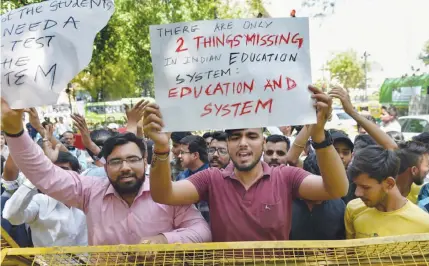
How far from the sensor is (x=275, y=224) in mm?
2291

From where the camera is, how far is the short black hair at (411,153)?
3215 millimetres

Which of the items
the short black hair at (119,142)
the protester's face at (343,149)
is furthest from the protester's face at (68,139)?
the short black hair at (119,142)

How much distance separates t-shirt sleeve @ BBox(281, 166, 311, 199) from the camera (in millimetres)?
2380

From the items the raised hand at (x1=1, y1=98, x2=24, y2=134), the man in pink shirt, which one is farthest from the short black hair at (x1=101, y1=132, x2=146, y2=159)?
the raised hand at (x1=1, y1=98, x2=24, y2=134)

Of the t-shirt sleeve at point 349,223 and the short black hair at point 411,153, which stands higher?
the short black hair at point 411,153

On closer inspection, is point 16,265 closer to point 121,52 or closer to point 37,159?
point 37,159

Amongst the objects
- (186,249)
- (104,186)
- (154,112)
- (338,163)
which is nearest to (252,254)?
(186,249)

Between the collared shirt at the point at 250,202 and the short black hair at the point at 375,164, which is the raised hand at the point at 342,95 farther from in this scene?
the collared shirt at the point at 250,202

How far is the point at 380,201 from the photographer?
8.14ft

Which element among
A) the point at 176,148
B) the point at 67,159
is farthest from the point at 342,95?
the point at 176,148

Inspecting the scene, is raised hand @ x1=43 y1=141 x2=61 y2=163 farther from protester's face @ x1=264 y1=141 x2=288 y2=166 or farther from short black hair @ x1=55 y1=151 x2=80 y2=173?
protester's face @ x1=264 y1=141 x2=288 y2=166

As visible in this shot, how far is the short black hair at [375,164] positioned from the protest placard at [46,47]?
4.73ft

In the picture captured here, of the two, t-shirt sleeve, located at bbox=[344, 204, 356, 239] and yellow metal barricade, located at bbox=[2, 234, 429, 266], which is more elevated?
yellow metal barricade, located at bbox=[2, 234, 429, 266]

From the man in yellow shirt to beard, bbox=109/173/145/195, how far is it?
1.11 metres
